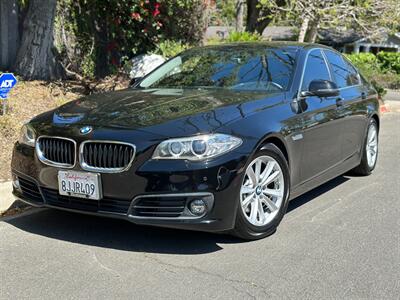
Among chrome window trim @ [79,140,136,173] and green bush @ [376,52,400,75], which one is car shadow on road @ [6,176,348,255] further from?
green bush @ [376,52,400,75]

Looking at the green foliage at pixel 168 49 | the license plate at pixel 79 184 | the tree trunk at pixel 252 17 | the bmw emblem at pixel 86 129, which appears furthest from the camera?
the tree trunk at pixel 252 17

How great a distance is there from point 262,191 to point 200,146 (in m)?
0.85

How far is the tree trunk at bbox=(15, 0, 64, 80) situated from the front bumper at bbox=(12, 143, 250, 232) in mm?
5827

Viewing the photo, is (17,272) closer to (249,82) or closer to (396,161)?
(249,82)

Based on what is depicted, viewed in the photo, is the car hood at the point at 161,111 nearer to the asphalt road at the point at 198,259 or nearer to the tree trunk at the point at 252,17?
the asphalt road at the point at 198,259

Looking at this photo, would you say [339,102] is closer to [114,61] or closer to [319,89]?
[319,89]

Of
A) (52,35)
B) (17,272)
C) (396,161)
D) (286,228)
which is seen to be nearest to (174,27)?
(52,35)

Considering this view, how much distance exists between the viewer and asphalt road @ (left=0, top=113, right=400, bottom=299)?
3.69m

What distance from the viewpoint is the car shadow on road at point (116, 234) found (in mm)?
4422

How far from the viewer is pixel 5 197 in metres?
5.54

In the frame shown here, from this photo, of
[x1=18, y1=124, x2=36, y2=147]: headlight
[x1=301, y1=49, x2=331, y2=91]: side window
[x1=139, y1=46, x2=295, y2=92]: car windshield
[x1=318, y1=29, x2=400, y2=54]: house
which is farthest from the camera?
[x1=318, y1=29, x2=400, y2=54]: house

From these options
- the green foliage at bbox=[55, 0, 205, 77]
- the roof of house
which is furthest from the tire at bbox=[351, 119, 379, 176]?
the roof of house

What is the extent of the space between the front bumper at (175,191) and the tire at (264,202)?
17 cm

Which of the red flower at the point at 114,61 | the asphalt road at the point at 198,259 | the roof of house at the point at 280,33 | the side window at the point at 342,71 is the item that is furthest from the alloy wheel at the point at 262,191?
the roof of house at the point at 280,33
